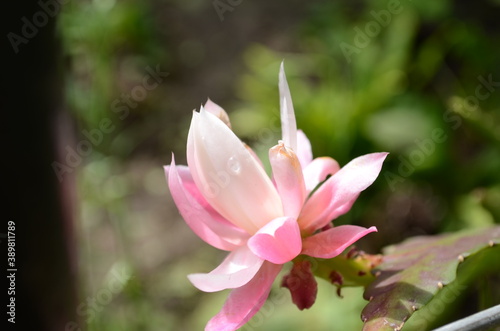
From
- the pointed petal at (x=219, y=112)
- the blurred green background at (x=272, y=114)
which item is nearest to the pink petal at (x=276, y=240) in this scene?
the pointed petal at (x=219, y=112)

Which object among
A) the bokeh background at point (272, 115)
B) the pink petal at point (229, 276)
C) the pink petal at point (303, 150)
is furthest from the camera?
the bokeh background at point (272, 115)

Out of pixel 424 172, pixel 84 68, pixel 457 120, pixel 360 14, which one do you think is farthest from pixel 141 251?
pixel 360 14

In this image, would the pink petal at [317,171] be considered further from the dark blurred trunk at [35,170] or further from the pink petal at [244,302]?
the dark blurred trunk at [35,170]

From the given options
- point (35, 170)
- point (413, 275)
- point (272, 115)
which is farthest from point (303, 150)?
point (272, 115)

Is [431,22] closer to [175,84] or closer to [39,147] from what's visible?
[175,84]

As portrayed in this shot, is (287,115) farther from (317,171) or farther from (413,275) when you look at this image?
(413,275)

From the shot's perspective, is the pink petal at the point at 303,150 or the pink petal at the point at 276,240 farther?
the pink petal at the point at 303,150

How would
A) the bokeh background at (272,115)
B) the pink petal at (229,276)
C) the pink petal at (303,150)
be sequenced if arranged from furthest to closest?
the bokeh background at (272,115) → the pink petal at (303,150) → the pink petal at (229,276)
